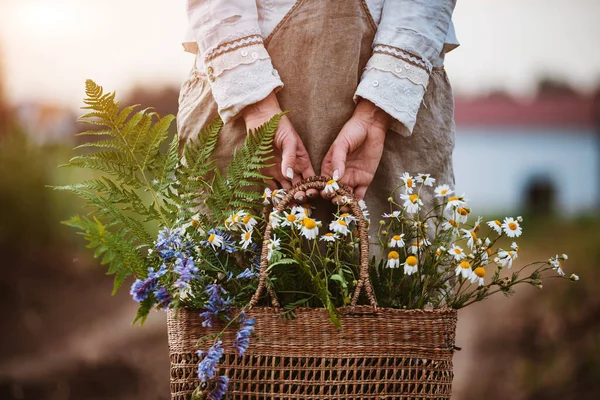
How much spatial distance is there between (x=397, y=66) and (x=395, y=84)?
49 millimetres

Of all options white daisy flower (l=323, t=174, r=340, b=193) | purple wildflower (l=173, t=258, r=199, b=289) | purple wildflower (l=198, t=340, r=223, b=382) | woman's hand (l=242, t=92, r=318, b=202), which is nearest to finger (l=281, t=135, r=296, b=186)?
woman's hand (l=242, t=92, r=318, b=202)

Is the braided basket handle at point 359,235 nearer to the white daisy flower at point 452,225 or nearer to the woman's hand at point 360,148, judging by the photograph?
the woman's hand at point 360,148

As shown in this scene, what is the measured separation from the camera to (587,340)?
498cm

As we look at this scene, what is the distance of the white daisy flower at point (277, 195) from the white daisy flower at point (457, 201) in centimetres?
42

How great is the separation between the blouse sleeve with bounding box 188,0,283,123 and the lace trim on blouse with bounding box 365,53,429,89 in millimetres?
258

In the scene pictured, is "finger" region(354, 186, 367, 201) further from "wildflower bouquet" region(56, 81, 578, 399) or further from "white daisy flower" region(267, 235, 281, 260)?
"white daisy flower" region(267, 235, 281, 260)

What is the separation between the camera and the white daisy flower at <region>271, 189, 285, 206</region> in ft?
5.34

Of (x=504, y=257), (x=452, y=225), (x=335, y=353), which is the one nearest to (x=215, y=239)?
(x=335, y=353)

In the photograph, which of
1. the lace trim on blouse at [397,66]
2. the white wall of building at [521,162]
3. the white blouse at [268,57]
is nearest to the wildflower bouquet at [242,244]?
the white blouse at [268,57]

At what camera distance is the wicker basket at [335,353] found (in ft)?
4.86

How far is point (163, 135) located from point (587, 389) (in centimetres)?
390

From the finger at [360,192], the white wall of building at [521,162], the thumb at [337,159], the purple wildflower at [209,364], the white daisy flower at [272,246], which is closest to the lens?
the purple wildflower at [209,364]

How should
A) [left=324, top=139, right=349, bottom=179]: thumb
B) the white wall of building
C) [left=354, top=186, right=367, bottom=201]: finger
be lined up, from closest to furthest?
[left=324, top=139, right=349, bottom=179]: thumb, [left=354, top=186, right=367, bottom=201]: finger, the white wall of building

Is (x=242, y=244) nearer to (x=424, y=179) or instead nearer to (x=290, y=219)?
(x=290, y=219)
